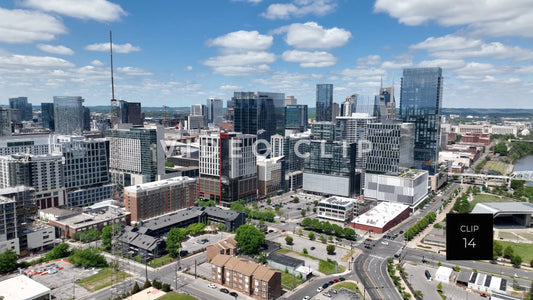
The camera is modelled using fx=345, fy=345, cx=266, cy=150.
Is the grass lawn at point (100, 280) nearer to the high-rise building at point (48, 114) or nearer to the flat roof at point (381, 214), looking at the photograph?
the flat roof at point (381, 214)

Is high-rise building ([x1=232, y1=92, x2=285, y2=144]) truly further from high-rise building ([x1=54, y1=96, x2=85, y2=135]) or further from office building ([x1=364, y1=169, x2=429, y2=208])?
high-rise building ([x1=54, y1=96, x2=85, y2=135])

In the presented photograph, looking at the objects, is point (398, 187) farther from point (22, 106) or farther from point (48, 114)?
point (22, 106)

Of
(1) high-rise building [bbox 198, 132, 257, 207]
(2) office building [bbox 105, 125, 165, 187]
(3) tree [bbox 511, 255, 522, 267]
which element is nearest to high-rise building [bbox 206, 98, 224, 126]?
(2) office building [bbox 105, 125, 165, 187]

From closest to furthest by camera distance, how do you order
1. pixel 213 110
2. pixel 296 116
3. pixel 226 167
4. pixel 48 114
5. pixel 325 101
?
pixel 226 167, pixel 296 116, pixel 48 114, pixel 325 101, pixel 213 110

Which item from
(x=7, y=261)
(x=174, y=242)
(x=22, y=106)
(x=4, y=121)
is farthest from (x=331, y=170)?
(x=22, y=106)

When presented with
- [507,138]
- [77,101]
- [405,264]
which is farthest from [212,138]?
[507,138]

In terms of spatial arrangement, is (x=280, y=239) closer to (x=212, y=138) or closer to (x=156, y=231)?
(x=156, y=231)
